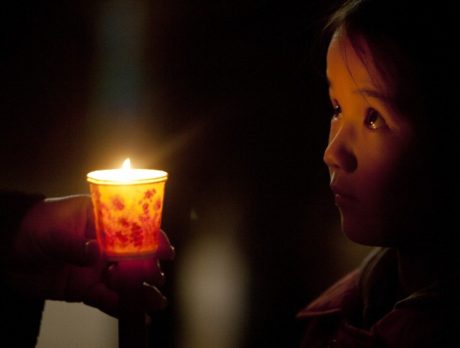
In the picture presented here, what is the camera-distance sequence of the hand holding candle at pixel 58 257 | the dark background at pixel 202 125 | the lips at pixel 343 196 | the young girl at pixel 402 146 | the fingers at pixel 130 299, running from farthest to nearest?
the dark background at pixel 202 125, the hand holding candle at pixel 58 257, the lips at pixel 343 196, the young girl at pixel 402 146, the fingers at pixel 130 299

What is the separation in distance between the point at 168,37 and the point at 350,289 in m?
1.09

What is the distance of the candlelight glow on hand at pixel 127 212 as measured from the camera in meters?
1.15

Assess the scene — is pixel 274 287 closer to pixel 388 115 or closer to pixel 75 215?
pixel 75 215

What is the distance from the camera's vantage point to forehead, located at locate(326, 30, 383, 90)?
1227mm

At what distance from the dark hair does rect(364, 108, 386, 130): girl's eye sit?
1.9 inches

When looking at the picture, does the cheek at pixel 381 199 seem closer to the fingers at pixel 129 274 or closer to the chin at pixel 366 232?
the chin at pixel 366 232

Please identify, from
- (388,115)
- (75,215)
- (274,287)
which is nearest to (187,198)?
(274,287)

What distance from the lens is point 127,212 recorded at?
3.81 ft

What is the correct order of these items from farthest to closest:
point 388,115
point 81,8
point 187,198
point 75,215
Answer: point 187,198, point 81,8, point 75,215, point 388,115

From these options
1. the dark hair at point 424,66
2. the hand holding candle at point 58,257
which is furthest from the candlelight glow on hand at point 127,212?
the dark hair at point 424,66

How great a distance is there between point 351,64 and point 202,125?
96 centimetres

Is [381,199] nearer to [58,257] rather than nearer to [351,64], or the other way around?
[351,64]

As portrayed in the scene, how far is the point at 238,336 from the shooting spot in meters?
2.30

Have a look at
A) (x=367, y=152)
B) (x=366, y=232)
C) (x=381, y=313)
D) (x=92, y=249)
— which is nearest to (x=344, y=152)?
(x=367, y=152)
